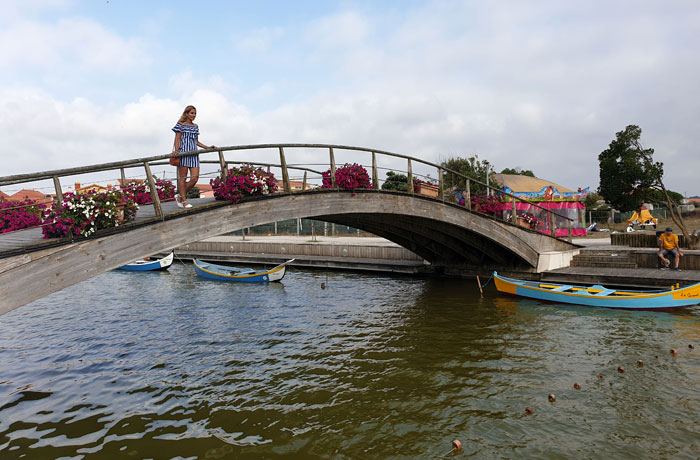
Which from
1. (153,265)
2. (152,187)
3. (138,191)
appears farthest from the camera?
(153,265)

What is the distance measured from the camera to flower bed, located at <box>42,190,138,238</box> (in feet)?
27.0

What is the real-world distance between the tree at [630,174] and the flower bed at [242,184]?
23.3m

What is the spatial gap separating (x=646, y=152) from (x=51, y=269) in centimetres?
2948

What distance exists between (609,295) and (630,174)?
517 inches

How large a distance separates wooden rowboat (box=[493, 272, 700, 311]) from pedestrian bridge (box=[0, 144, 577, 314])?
253 cm

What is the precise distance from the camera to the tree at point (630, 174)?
25719mm

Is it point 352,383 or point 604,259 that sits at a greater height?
point 604,259

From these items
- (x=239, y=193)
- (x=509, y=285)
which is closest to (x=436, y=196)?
(x=509, y=285)

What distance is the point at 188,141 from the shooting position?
10.2 metres

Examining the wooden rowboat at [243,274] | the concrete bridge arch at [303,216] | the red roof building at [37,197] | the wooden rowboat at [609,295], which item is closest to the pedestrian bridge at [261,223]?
the concrete bridge arch at [303,216]

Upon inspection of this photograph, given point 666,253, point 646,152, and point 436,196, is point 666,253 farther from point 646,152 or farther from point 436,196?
point 436,196

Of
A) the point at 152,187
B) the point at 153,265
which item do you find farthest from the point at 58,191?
the point at 153,265

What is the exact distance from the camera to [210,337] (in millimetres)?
14359

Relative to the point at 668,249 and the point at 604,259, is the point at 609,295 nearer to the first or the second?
the point at 668,249
